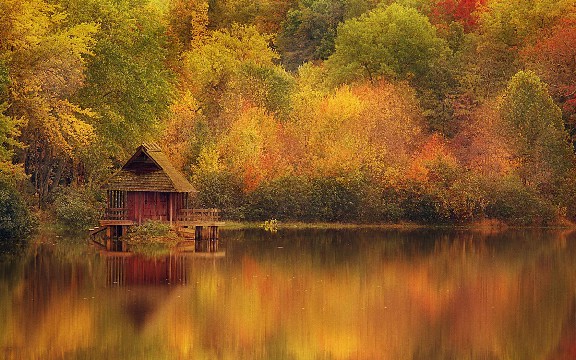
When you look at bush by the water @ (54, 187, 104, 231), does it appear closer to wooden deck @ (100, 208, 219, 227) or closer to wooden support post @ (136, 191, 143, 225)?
wooden deck @ (100, 208, 219, 227)

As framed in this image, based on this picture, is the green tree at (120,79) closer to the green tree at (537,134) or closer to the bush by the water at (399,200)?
the bush by the water at (399,200)

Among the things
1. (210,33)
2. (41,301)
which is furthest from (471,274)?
(210,33)

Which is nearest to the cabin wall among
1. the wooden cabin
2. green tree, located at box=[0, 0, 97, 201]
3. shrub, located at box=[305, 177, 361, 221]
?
the wooden cabin

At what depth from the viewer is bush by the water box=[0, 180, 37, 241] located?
167 ft

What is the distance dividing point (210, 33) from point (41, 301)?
197 ft

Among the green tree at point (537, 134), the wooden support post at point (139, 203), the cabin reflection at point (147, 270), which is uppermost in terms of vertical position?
the green tree at point (537, 134)

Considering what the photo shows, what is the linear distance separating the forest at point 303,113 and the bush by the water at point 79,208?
0.08 meters

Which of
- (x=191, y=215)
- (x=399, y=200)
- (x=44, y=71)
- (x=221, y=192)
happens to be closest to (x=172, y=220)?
(x=191, y=215)

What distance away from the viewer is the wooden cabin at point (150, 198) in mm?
52906

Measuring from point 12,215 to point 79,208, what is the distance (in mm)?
7713

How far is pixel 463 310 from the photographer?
108ft

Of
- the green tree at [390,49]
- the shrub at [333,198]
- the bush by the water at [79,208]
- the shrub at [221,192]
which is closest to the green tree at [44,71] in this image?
the bush by the water at [79,208]

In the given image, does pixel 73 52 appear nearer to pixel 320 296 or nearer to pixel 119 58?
pixel 119 58

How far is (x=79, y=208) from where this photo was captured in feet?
194
